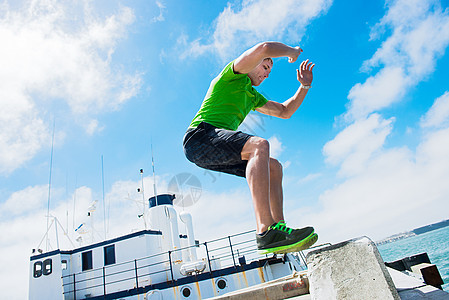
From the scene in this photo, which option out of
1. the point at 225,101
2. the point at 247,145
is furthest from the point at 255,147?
the point at 225,101

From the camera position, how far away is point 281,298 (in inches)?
87.6

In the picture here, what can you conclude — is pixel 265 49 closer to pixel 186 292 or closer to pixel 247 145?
pixel 247 145

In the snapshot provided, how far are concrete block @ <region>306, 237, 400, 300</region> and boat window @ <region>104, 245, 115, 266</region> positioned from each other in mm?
11186

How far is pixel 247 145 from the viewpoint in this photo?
1.89m

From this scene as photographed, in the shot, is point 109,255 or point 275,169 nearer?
point 275,169

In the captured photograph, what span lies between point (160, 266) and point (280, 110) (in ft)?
32.4

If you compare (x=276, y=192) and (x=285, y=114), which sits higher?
(x=285, y=114)

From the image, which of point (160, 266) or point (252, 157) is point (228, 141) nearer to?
point (252, 157)

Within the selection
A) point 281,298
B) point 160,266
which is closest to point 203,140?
point 281,298

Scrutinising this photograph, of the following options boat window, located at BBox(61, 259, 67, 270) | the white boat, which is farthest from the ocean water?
boat window, located at BBox(61, 259, 67, 270)

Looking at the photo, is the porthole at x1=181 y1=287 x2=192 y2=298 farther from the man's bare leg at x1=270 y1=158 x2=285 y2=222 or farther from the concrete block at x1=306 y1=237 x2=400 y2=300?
the concrete block at x1=306 y1=237 x2=400 y2=300

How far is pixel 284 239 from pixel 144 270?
33.8 ft

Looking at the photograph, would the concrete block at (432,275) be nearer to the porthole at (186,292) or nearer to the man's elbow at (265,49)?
the man's elbow at (265,49)

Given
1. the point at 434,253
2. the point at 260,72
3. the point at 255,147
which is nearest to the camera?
the point at 255,147
